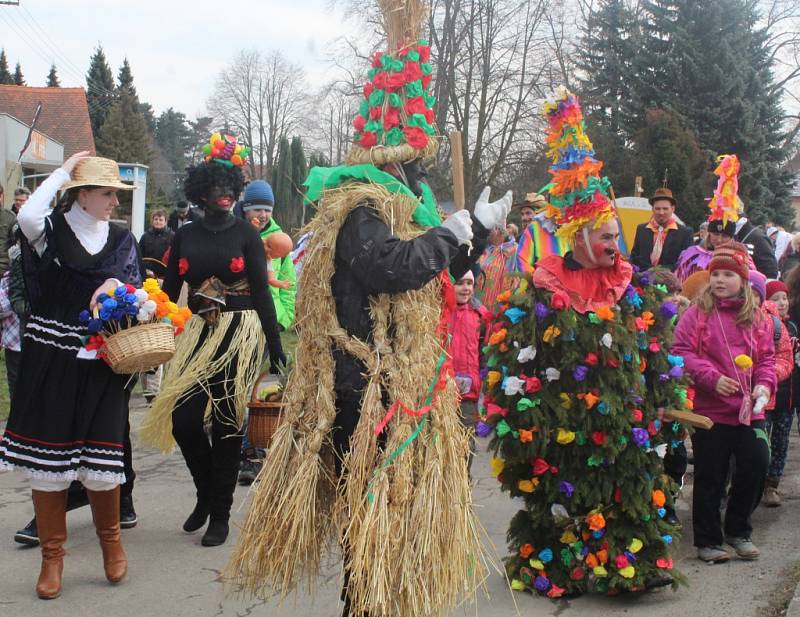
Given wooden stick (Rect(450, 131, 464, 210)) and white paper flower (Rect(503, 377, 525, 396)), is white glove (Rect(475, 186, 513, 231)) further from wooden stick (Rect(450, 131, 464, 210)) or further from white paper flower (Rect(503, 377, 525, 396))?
white paper flower (Rect(503, 377, 525, 396))

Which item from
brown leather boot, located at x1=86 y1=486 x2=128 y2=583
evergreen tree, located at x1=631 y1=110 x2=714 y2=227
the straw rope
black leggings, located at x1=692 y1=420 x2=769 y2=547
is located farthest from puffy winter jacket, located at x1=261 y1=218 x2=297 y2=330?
evergreen tree, located at x1=631 y1=110 x2=714 y2=227

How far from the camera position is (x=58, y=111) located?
44.9 metres

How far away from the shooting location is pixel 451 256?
125 inches

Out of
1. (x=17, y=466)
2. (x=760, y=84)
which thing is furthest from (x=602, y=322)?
(x=760, y=84)

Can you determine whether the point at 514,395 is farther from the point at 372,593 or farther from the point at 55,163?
the point at 55,163

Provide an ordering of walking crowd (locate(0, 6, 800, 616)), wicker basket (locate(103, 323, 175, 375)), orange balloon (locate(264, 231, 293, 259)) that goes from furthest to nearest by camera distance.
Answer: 1. orange balloon (locate(264, 231, 293, 259))
2. wicker basket (locate(103, 323, 175, 375))
3. walking crowd (locate(0, 6, 800, 616))

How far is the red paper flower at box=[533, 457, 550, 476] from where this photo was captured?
4.35 metres

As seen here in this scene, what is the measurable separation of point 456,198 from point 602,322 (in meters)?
1.19

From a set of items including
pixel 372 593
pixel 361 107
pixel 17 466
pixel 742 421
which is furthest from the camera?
pixel 742 421

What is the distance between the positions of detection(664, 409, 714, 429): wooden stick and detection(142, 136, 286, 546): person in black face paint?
2.19 meters

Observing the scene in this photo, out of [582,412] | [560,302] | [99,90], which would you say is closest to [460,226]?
[560,302]

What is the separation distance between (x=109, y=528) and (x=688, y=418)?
2920 millimetres

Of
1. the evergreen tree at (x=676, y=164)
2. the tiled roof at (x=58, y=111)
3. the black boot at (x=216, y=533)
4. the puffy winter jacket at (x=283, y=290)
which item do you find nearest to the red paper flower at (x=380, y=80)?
the black boot at (x=216, y=533)

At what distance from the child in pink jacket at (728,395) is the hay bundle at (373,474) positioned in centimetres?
218
